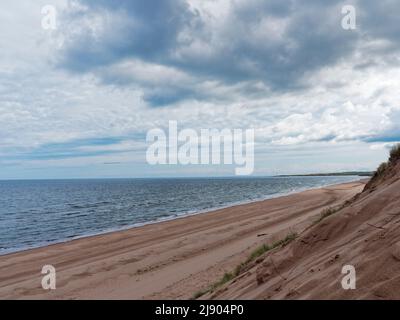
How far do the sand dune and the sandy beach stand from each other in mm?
3481

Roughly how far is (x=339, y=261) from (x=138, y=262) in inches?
479

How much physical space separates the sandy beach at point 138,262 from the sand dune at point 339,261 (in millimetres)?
3481

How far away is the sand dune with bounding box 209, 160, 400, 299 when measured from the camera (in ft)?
15.6


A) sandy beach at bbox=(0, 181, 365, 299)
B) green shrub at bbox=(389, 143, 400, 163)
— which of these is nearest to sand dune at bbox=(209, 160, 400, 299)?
sandy beach at bbox=(0, 181, 365, 299)

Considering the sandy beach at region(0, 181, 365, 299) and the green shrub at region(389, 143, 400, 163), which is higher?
the green shrub at region(389, 143, 400, 163)

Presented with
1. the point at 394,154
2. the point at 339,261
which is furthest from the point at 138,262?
the point at 339,261

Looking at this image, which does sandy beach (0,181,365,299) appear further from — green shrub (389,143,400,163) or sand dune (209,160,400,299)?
green shrub (389,143,400,163)

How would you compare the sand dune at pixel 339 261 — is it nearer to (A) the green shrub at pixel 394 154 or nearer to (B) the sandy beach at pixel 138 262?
(B) the sandy beach at pixel 138 262

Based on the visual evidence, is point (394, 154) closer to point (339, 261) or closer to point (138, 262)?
point (339, 261)

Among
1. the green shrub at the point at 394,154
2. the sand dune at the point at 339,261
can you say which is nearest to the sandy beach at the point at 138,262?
the sand dune at the point at 339,261

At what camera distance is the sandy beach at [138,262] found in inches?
469

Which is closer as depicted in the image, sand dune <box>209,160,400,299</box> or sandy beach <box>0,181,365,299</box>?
sand dune <box>209,160,400,299</box>
